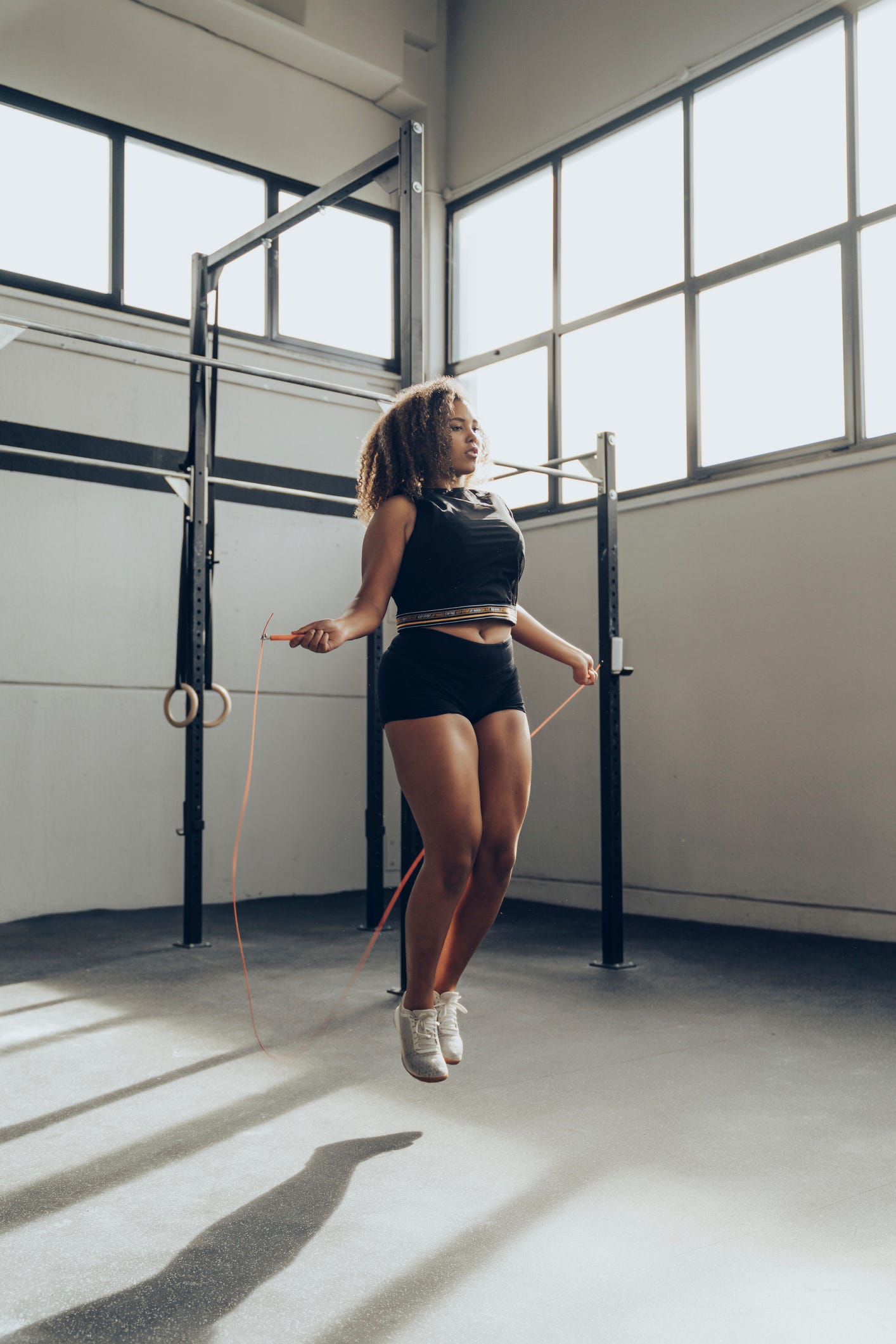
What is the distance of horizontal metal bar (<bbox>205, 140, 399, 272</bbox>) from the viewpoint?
3.42 metres

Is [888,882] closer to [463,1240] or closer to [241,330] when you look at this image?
[463,1240]

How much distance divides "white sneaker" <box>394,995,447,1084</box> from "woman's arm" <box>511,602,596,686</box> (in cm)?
76

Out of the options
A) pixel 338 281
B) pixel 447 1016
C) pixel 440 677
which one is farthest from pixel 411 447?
pixel 338 281

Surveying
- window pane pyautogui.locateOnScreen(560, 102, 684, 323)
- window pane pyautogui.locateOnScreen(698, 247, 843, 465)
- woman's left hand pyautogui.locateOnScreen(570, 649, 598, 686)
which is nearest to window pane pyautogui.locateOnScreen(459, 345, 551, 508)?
window pane pyautogui.locateOnScreen(560, 102, 684, 323)

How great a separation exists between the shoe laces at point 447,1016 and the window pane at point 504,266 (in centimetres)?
445

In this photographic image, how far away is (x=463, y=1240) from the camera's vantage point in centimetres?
168

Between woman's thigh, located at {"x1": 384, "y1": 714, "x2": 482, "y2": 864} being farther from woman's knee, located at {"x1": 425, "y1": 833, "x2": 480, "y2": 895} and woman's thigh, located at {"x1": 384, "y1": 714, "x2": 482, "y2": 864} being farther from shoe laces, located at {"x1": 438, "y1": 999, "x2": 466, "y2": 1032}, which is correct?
shoe laces, located at {"x1": 438, "y1": 999, "x2": 466, "y2": 1032}

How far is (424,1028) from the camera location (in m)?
2.12

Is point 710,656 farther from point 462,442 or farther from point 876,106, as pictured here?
point 462,442

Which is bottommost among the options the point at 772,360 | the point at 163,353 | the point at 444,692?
the point at 444,692

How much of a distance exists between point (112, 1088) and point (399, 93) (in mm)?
5591

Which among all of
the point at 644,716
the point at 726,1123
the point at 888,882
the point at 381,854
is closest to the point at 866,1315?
the point at 726,1123

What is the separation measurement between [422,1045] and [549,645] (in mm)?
877

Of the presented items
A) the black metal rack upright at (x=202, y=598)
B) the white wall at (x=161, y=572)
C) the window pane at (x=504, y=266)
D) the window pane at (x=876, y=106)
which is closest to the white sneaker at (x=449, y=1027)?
the black metal rack upright at (x=202, y=598)
